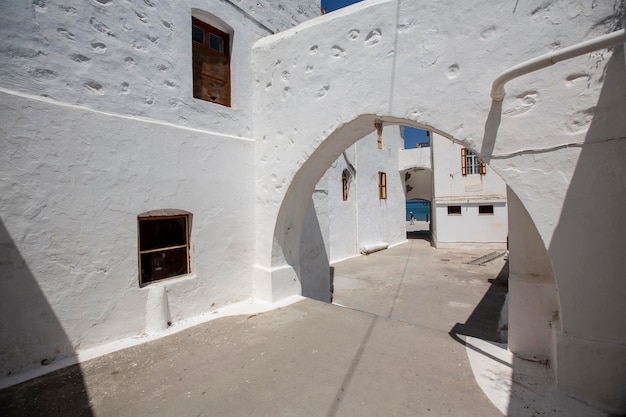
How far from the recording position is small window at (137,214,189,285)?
4.08 meters

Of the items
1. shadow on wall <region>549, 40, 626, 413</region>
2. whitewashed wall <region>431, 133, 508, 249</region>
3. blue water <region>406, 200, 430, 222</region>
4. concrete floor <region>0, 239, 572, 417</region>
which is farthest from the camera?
blue water <region>406, 200, 430, 222</region>

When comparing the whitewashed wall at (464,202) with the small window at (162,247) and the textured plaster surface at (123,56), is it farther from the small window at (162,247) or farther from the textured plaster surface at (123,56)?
the small window at (162,247)

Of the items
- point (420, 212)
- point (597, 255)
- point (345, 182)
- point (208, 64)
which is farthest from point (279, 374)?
point (420, 212)

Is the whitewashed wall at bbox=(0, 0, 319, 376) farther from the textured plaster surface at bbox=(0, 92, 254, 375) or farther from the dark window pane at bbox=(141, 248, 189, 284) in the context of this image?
the dark window pane at bbox=(141, 248, 189, 284)

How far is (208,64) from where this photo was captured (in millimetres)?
4938

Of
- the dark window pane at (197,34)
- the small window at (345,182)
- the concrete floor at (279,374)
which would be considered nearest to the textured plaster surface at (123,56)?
the dark window pane at (197,34)

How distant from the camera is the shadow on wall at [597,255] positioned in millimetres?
2441

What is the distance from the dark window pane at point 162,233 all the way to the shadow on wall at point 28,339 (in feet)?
3.80

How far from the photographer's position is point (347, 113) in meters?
4.09

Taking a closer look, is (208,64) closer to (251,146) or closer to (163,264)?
(251,146)

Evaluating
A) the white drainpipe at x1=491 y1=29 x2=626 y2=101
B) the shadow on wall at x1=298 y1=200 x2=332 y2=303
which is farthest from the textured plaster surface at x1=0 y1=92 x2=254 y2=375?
the white drainpipe at x1=491 y1=29 x2=626 y2=101

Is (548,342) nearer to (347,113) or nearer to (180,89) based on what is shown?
(347,113)

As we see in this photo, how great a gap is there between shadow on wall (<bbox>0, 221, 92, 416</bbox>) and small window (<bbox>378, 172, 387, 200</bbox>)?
554 inches

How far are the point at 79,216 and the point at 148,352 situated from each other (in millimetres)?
1686
